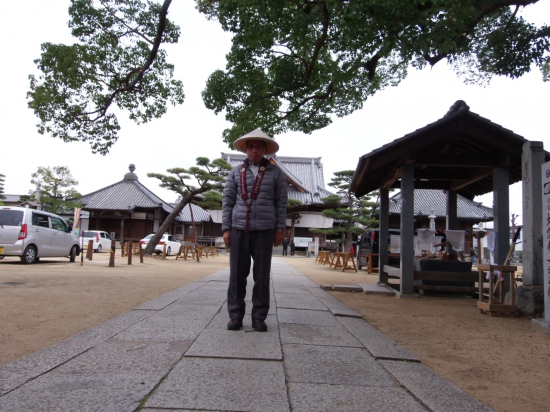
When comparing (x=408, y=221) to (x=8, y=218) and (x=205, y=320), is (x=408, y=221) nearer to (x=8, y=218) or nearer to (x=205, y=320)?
(x=205, y=320)

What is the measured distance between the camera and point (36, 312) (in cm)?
468

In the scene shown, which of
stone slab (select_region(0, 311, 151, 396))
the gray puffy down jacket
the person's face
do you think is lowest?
stone slab (select_region(0, 311, 151, 396))

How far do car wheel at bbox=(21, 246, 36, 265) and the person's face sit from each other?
1022cm

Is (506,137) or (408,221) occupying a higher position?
(506,137)

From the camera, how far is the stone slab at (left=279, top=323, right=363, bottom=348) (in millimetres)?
3391

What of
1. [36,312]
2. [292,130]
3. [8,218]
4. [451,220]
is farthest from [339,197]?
[36,312]

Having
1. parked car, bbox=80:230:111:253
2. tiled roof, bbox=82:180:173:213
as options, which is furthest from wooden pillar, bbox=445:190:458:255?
tiled roof, bbox=82:180:173:213

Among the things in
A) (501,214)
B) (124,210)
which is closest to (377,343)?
(501,214)

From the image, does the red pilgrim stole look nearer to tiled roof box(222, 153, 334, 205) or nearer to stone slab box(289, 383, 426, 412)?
stone slab box(289, 383, 426, 412)

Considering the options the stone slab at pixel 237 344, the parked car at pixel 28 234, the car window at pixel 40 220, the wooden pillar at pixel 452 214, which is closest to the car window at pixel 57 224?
the parked car at pixel 28 234

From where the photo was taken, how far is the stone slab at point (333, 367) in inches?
96.3

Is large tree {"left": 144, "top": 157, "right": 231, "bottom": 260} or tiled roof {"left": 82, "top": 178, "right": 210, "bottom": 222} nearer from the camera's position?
large tree {"left": 144, "top": 157, "right": 231, "bottom": 260}

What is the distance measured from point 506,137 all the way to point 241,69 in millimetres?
5530

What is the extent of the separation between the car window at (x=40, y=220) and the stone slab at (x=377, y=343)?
1040cm
